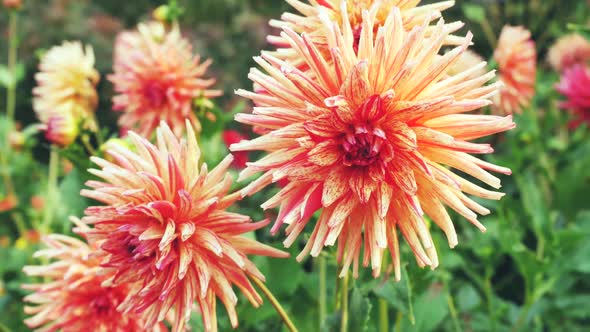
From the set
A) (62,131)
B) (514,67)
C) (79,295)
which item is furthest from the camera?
(514,67)

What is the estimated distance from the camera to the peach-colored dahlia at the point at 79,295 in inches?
32.9

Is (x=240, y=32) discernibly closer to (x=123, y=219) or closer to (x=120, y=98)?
(x=120, y=98)

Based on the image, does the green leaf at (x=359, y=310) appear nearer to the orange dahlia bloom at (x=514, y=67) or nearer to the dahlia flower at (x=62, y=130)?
the dahlia flower at (x=62, y=130)

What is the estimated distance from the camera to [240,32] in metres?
3.14

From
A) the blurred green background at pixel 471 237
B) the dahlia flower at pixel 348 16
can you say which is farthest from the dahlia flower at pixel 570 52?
the dahlia flower at pixel 348 16

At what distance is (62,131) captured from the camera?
1.09 meters

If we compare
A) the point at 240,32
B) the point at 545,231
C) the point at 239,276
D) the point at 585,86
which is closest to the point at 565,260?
the point at 545,231

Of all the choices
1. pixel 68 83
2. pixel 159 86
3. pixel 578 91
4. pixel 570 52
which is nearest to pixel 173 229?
pixel 159 86

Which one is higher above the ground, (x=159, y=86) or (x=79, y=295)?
(x=159, y=86)

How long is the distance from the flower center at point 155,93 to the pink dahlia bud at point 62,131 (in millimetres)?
136

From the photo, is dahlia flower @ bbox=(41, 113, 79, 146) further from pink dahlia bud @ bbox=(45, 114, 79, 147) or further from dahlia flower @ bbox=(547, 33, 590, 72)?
dahlia flower @ bbox=(547, 33, 590, 72)

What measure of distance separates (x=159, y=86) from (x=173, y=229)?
0.48 metres

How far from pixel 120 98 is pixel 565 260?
3.02ft

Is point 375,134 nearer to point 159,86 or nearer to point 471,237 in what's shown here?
point 159,86
